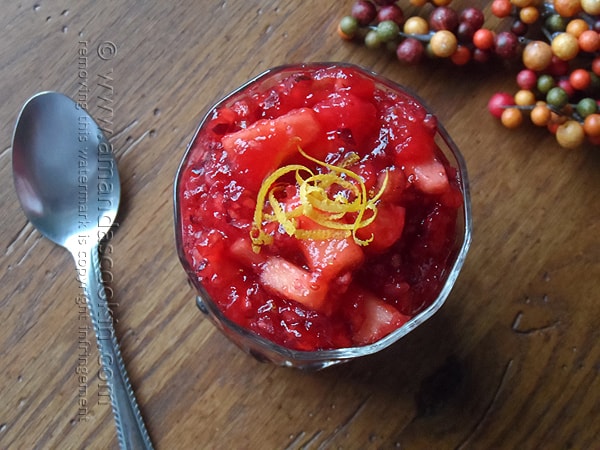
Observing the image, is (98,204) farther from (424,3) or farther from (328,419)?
(424,3)

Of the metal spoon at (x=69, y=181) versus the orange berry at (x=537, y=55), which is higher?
the metal spoon at (x=69, y=181)

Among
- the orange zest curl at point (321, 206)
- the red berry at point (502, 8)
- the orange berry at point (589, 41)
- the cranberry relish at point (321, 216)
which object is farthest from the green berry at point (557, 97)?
the orange zest curl at point (321, 206)

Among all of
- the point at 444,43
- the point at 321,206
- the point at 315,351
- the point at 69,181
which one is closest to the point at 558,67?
the point at 444,43

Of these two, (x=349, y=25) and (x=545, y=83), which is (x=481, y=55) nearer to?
(x=545, y=83)

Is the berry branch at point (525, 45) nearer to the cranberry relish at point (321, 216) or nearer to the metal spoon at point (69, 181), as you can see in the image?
the cranberry relish at point (321, 216)

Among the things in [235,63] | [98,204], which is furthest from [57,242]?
[235,63]

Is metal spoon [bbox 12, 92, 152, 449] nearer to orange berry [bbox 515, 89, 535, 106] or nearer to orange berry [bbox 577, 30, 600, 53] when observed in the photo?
orange berry [bbox 515, 89, 535, 106]
